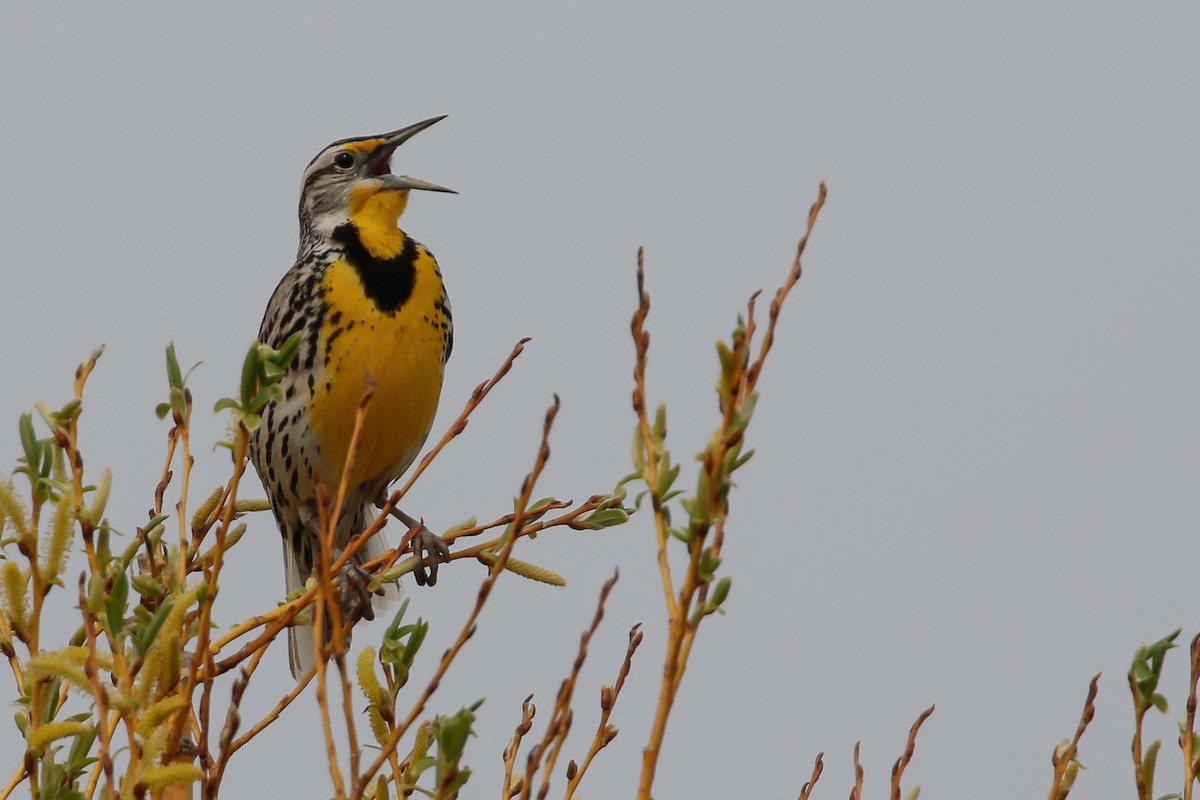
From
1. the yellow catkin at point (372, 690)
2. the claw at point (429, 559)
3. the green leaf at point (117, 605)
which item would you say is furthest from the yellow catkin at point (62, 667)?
the claw at point (429, 559)

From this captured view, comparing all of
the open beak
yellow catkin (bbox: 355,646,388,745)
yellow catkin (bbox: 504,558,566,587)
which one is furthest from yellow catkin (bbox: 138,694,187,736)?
the open beak

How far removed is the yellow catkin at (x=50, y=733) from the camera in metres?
1.48

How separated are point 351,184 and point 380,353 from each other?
752 millimetres

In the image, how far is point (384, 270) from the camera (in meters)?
3.86

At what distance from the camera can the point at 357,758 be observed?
4.08 feet

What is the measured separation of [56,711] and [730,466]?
87cm

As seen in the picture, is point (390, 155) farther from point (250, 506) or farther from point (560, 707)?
point (560, 707)

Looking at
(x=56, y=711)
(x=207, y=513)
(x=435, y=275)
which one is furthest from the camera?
(x=435, y=275)

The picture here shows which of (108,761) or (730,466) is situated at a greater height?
(730,466)

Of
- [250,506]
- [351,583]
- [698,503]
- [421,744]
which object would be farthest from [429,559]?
[698,503]

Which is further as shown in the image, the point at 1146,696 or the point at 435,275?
the point at 435,275

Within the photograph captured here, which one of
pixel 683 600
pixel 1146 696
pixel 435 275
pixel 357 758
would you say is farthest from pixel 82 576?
pixel 435 275

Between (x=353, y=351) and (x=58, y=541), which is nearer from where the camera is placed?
(x=58, y=541)

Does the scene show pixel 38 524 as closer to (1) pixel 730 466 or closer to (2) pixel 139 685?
(2) pixel 139 685
